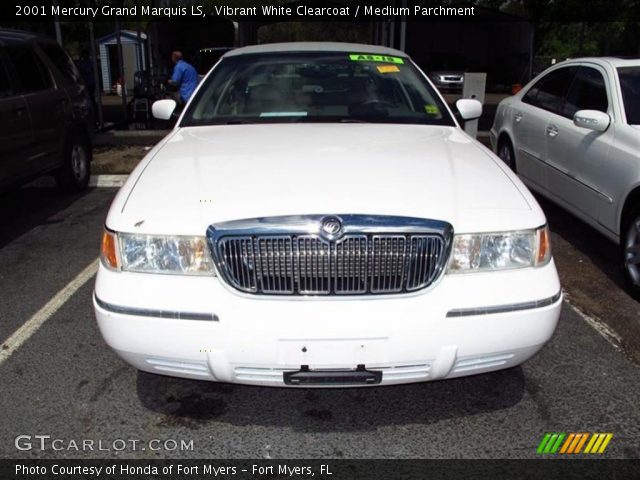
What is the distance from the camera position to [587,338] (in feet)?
12.6

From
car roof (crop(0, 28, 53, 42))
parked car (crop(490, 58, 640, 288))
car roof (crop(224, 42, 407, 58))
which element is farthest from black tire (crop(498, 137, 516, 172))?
car roof (crop(0, 28, 53, 42))

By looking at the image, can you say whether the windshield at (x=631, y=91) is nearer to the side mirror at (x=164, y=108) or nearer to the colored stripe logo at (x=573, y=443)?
the colored stripe logo at (x=573, y=443)

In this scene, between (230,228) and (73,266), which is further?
(73,266)

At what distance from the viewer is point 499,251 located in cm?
262

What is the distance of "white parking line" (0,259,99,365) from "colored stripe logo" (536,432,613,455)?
2924mm

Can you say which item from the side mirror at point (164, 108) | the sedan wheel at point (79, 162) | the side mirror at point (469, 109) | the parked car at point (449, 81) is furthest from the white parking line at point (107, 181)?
the parked car at point (449, 81)

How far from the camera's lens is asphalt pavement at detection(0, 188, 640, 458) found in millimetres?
2783

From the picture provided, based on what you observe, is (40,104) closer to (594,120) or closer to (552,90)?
(552,90)

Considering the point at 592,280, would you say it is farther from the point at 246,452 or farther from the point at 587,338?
the point at 246,452

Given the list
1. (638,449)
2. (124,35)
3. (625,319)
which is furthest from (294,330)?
(124,35)

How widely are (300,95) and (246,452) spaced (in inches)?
92.6

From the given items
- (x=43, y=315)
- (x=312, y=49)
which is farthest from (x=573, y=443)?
(x=43, y=315)

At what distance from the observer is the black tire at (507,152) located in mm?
6641

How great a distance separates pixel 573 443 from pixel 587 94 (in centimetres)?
350
